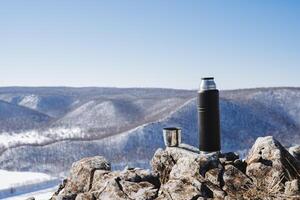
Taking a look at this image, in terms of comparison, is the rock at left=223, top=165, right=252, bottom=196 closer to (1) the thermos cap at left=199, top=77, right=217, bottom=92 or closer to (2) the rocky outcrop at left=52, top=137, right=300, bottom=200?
(2) the rocky outcrop at left=52, top=137, right=300, bottom=200

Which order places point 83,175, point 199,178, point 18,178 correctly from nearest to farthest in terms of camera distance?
1. point 199,178
2. point 83,175
3. point 18,178

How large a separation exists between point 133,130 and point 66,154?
115ft

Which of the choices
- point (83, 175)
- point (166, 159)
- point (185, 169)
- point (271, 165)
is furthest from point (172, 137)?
point (271, 165)

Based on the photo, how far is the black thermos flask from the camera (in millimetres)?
10430

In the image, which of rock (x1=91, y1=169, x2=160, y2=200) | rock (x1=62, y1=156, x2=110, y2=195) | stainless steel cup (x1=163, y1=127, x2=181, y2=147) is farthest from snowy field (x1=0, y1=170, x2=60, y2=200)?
rock (x1=91, y1=169, x2=160, y2=200)

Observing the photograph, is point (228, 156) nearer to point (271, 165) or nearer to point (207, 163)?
point (207, 163)

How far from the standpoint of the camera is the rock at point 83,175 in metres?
10.5

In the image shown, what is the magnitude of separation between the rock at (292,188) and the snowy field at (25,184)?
301 ft

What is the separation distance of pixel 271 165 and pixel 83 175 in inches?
170

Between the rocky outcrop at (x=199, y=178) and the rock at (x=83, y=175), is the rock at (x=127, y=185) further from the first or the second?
the rock at (x=83, y=175)

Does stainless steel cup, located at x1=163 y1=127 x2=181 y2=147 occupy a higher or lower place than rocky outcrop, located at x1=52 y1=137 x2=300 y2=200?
higher

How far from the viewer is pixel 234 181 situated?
355 inches

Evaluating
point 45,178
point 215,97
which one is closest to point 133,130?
point 45,178

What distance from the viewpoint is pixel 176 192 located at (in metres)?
8.79
